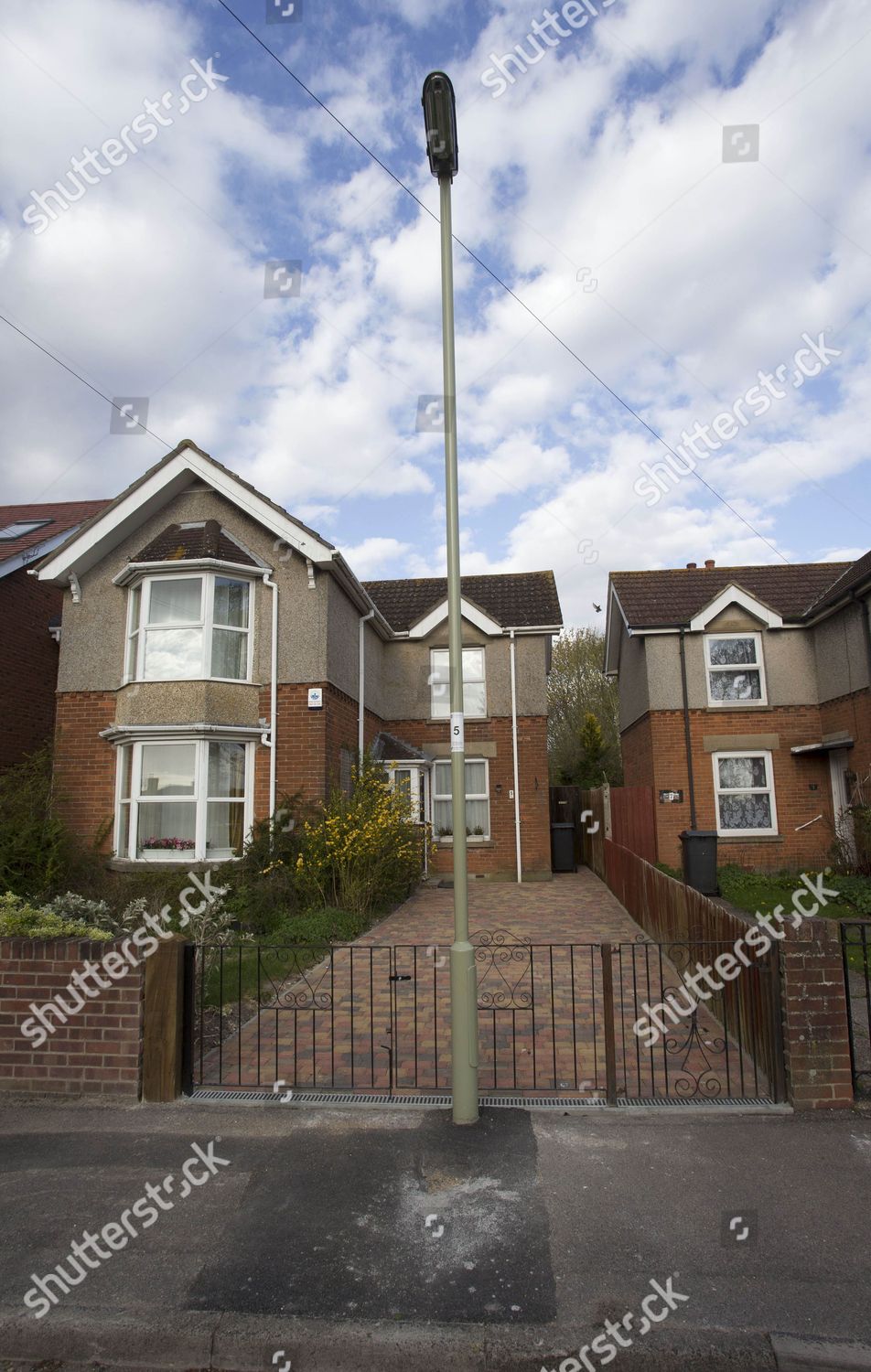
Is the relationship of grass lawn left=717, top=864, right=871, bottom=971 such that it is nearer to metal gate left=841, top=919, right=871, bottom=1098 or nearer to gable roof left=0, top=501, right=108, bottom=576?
metal gate left=841, top=919, right=871, bottom=1098

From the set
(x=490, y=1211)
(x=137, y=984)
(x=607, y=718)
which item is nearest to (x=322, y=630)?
(x=137, y=984)

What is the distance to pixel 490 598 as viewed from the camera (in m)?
19.1

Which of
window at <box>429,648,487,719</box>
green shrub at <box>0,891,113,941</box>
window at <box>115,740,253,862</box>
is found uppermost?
window at <box>429,648,487,719</box>

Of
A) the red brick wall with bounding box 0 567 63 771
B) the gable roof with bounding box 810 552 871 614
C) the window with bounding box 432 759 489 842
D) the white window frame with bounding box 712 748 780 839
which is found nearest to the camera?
the gable roof with bounding box 810 552 871 614

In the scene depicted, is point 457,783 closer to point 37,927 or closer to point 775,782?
point 37,927

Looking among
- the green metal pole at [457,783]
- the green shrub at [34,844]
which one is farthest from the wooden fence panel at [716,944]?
the green shrub at [34,844]

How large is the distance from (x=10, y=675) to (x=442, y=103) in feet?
46.6

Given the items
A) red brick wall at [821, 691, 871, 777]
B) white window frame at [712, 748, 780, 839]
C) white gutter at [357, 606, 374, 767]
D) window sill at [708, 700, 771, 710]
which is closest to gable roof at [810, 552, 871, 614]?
red brick wall at [821, 691, 871, 777]

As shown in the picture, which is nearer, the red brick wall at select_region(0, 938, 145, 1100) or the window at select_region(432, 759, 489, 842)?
the red brick wall at select_region(0, 938, 145, 1100)

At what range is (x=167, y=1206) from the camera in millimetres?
3885

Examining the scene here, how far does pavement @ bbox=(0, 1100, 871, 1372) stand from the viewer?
2.98 metres

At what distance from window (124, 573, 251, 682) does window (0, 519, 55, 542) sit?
A: 7046mm

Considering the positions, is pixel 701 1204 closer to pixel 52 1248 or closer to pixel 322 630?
pixel 52 1248

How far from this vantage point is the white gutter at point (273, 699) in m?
12.7
